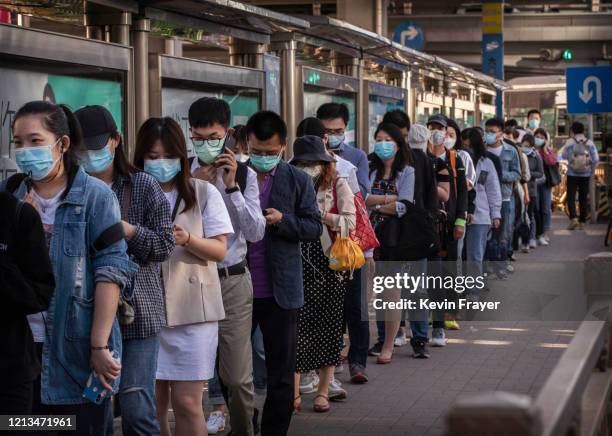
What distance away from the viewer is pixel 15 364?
423 cm

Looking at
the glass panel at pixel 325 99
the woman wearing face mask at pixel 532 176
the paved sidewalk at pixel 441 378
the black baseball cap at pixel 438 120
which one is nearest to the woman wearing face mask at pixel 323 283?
the paved sidewalk at pixel 441 378

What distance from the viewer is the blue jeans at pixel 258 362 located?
7.93 metres

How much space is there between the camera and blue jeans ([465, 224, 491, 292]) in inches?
490

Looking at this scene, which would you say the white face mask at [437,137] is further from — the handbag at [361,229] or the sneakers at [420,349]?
the handbag at [361,229]

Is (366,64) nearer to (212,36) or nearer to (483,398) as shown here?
(212,36)

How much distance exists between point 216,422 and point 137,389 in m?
2.37

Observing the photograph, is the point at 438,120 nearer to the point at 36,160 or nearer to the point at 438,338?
the point at 438,338

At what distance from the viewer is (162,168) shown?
18.1 feet

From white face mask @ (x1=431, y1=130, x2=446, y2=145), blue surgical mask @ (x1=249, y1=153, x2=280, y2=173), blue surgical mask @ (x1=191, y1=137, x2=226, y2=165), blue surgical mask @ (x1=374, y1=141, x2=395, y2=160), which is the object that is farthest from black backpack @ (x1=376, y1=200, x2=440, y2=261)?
blue surgical mask @ (x1=191, y1=137, x2=226, y2=165)

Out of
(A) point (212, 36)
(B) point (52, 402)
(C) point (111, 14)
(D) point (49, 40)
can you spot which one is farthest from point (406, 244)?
(B) point (52, 402)

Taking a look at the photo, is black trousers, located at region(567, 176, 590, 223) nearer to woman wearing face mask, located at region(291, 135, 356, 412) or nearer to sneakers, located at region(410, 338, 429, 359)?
sneakers, located at region(410, 338, 429, 359)

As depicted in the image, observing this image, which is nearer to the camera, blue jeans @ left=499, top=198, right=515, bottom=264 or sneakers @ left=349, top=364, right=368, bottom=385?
sneakers @ left=349, top=364, right=368, bottom=385

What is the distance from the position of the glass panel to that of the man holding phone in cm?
579

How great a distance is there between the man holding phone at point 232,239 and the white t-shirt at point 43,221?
1.53 meters
